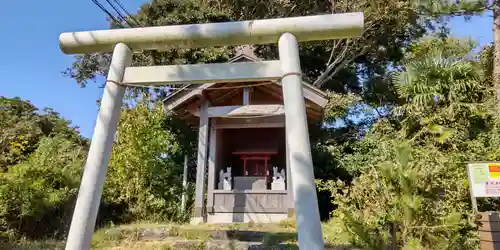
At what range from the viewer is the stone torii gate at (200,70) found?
3.41 m

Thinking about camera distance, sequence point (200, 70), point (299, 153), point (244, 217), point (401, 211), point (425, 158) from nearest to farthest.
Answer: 1. point (299, 153)
2. point (200, 70)
3. point (401, 211)
4. point (425, 158)
5. point (244, 217)

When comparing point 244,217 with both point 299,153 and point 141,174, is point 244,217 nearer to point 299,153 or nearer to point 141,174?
point 141,174

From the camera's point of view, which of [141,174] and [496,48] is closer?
[141,174]

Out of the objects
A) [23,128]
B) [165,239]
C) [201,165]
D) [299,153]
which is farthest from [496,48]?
[23,128]

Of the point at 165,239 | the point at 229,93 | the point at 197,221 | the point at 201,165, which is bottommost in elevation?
the point at 165,239

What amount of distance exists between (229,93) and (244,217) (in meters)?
3.26

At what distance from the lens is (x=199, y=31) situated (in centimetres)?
397

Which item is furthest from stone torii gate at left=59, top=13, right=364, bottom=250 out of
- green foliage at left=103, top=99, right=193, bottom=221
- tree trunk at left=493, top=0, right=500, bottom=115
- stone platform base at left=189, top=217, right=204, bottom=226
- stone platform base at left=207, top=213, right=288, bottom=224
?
tree trunk at left=493, top=0, right=500, bottom=115

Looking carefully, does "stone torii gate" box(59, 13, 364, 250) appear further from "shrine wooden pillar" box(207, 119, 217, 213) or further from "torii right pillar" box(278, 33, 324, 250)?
"shrine wooden pillar" box(207, 119, 217, 213)

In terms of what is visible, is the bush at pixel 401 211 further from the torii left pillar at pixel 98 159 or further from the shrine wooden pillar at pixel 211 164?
the shrine wooden pillar at pixel 211 164

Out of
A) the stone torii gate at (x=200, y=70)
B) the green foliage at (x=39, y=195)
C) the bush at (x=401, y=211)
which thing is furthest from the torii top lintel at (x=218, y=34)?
the green foliage at (x=39, y=195)

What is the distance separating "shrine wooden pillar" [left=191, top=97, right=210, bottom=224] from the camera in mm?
8227

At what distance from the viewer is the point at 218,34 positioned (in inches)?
155

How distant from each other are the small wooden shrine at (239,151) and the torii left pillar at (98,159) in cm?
412
